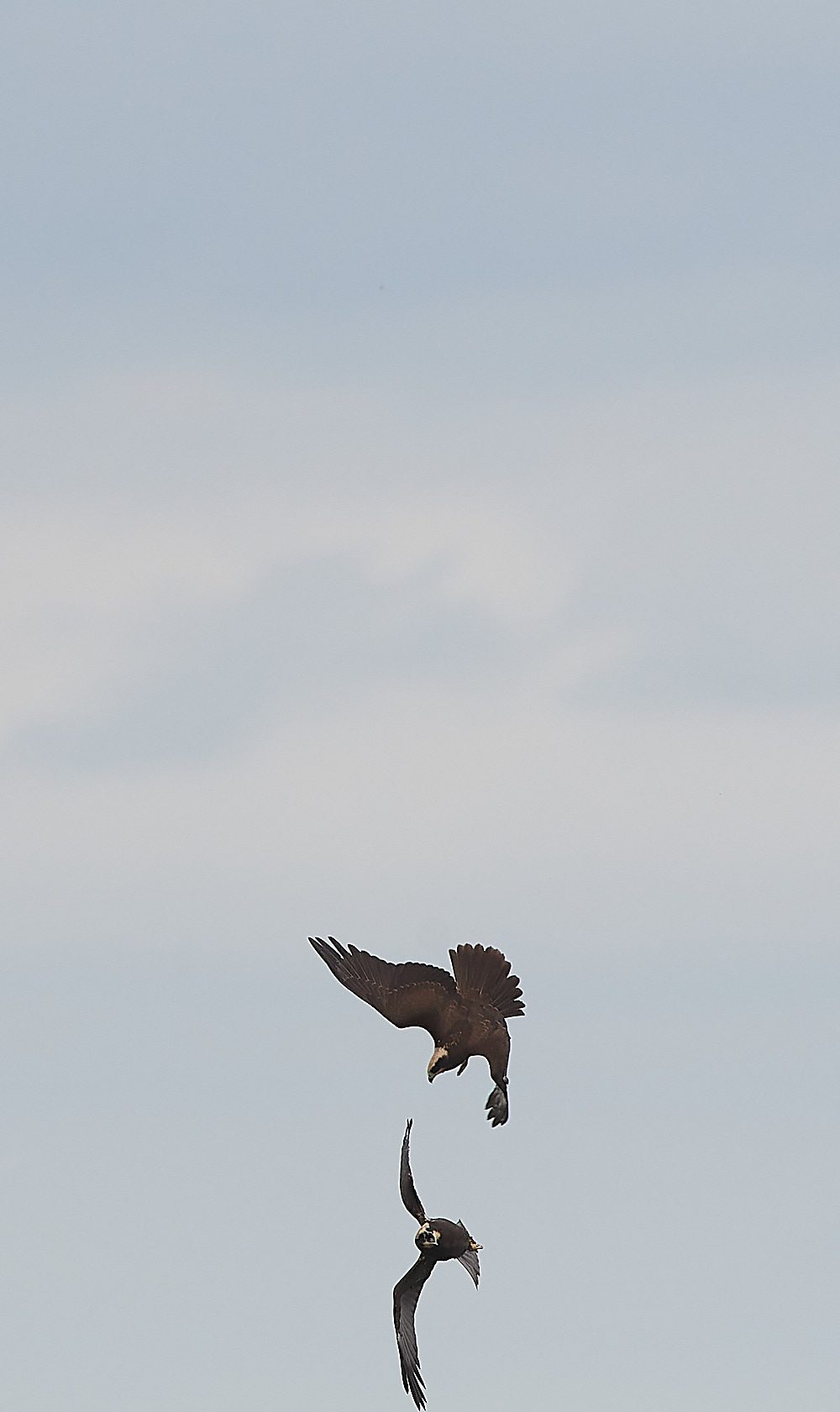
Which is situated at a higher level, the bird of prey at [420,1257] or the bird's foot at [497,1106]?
the bird's foot at [497,1106]

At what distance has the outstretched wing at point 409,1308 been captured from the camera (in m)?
61.8

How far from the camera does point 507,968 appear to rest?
210 ft

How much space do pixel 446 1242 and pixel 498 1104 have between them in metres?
3.64

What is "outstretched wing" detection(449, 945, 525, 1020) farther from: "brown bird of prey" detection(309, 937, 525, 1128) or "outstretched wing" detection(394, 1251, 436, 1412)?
"outstretched wing" detection(394, 1251, 436, 1412)

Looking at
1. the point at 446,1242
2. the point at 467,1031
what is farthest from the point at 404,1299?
the point at 467,1031

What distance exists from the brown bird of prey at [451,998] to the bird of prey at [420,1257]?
8.85 feet

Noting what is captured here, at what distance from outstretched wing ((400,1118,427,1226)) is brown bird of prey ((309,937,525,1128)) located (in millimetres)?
2138

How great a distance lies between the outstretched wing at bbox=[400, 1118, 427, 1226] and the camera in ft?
205

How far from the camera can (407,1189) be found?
62656 millimetres

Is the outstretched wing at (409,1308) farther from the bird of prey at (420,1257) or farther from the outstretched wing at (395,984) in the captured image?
the outstretched wing at (395,984)

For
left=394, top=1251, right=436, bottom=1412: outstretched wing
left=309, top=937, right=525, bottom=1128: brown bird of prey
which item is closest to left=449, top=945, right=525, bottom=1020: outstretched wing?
left=309, top=937, right=525, bottom=1128: brown bird of prey

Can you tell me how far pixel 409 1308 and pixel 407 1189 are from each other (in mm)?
2676

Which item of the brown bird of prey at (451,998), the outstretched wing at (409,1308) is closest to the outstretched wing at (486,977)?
the brown bird of prey at (451,998)

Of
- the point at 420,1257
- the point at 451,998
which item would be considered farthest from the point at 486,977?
the point at 420,1257
